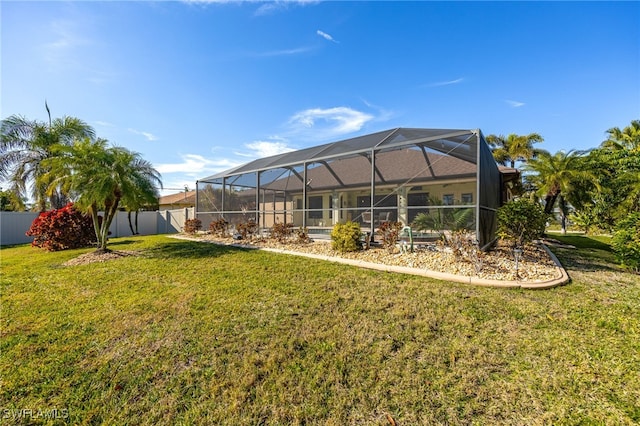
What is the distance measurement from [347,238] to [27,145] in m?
16.3

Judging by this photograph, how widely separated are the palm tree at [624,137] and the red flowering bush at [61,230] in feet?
96.2

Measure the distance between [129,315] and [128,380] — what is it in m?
1.62

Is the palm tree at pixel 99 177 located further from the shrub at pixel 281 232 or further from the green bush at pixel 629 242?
the green bush at pixel 629 242

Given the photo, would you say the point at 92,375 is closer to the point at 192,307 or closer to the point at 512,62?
the point at 192,307

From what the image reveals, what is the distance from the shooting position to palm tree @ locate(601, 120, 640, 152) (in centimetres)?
1744

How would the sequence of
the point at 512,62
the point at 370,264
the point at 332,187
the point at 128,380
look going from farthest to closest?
the point at 332,187
the point at 512,62
the point at 370,264
the point at 128,380

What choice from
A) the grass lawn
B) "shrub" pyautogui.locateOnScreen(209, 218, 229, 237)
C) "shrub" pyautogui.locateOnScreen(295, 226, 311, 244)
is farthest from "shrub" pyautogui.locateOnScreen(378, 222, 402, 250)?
"shrub" pyautogui.locateOnScreen(209, 218, 229, 237)

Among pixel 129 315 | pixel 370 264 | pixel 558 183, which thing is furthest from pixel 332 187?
pixel 129 315

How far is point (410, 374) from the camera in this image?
96.0 inches

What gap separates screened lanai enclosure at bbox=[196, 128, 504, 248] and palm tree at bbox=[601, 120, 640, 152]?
12.8m

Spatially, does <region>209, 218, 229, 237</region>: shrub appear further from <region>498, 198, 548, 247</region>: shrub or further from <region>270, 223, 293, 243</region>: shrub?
<region>498, 198, 548, 247</region>: shrub

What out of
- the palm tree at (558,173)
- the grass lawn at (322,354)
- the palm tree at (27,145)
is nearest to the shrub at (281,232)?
the grass lawn at (322,354)

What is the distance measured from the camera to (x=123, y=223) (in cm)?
1708

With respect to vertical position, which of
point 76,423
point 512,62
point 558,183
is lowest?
point 76,423
